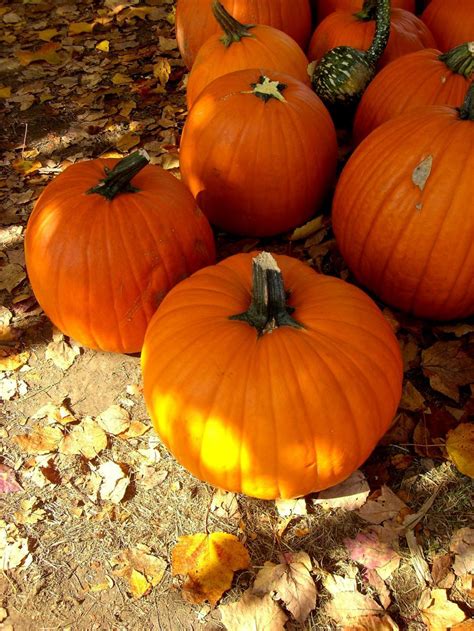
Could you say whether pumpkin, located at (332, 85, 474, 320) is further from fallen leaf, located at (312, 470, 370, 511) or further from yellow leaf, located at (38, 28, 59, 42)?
yellow leaf, located at (38, 28, 59, 42)

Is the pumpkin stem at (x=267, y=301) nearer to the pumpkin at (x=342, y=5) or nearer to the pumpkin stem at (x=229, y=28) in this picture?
the pumpkin stem at (x=229, y=28)

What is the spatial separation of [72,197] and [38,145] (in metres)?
1.85

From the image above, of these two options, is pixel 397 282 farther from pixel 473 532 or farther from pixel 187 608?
pixel 187 608

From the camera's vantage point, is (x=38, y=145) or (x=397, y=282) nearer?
(x=397, y=282)

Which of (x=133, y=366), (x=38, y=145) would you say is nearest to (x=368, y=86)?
(x=133, y=366)

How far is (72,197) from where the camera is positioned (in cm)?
240

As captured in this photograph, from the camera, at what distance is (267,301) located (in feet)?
6.26

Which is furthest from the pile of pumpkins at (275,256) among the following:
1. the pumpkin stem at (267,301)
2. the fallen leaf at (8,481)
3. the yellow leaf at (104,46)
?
the yellow leaf at (104,46)

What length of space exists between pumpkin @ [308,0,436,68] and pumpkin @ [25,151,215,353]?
172 centimetres

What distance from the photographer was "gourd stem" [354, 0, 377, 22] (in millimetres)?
3451

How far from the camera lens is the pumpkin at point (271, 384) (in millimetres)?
1870

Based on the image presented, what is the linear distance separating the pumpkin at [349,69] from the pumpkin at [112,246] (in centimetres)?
137

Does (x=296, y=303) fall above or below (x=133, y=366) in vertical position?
above

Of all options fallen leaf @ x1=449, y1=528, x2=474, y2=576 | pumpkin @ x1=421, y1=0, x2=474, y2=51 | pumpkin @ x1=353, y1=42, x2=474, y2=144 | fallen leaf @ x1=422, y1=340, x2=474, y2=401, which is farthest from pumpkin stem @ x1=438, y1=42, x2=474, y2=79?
fallen leaf @ x1=449, y1=528, x2=474, y2=576
